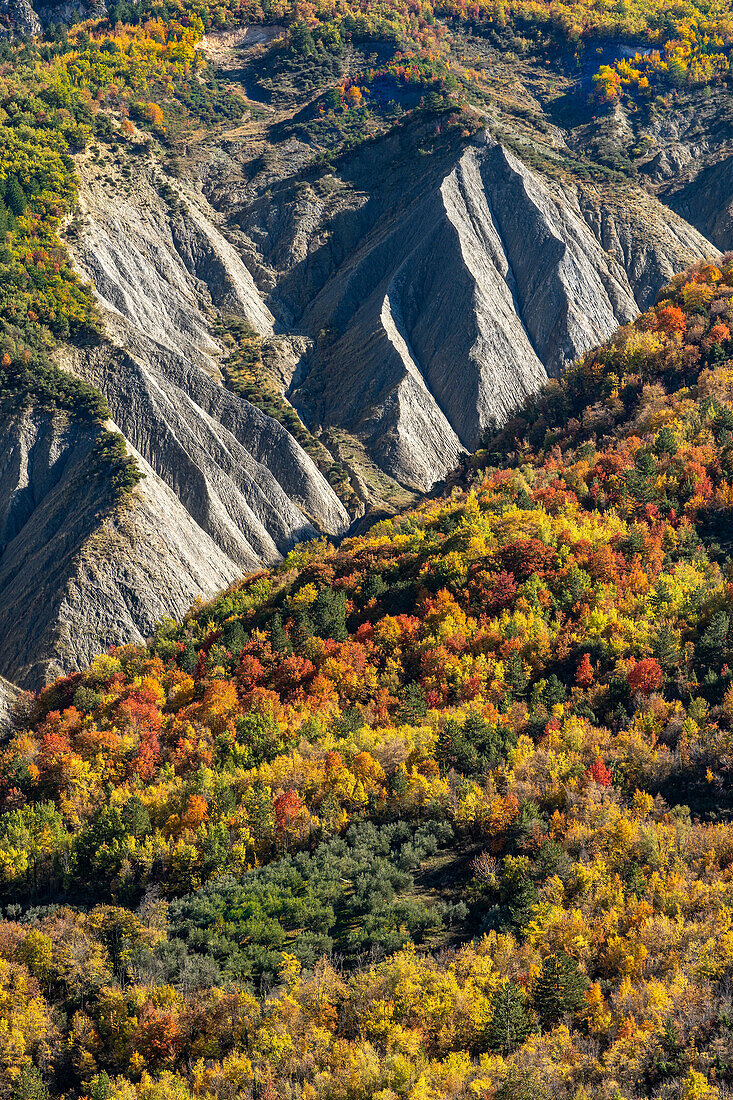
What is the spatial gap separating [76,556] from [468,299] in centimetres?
5475

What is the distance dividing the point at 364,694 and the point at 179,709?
9766mm

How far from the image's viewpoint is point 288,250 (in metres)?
117

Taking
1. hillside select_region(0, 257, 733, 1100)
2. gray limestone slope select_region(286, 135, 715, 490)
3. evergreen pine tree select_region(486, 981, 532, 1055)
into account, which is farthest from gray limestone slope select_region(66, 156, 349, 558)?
evergreen pine tree select_region(486, 981, 532, 1055)

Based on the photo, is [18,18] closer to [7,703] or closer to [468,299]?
[468,299]

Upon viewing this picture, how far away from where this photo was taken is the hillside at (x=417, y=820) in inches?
1080

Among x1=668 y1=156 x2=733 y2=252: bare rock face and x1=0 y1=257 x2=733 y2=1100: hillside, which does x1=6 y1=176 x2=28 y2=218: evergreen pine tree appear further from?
x1=668 y1=156 x2=733 y2=252: bare rock face

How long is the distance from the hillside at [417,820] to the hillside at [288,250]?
23.2 metres

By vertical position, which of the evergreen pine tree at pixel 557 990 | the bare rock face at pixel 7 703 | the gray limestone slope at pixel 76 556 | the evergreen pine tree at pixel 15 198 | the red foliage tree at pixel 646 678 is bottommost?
the evergreen pine tree at pixel 557 990

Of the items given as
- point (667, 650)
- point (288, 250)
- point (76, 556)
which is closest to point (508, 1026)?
point (667, 650)

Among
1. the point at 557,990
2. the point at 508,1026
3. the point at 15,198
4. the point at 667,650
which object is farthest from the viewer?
the point at 15,198

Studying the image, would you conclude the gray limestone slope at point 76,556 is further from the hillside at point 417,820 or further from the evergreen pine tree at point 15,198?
the evergreen pine tree at point 15,198

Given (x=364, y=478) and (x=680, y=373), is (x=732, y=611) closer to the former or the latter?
(x=680, y=373)

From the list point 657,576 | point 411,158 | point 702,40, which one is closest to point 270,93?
point 411,158

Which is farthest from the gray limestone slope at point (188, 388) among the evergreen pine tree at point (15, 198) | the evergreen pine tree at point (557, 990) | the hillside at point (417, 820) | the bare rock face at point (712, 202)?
the bare rock face at point (712, 202)
